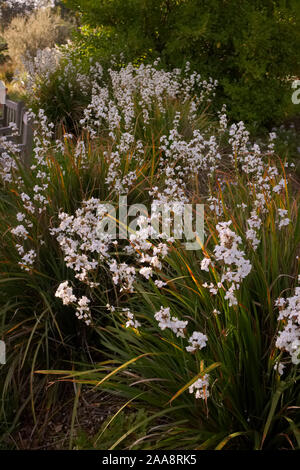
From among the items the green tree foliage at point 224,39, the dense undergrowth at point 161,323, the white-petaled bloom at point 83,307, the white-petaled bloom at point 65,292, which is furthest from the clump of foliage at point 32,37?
the white-petaled bloom at point 65,292

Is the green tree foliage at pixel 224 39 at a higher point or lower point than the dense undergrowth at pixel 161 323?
higher

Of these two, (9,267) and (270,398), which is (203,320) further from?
(9,267)

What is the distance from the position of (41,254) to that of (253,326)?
166cm

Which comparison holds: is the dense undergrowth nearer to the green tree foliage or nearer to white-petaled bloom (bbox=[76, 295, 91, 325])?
white-petaled bloom (bbox=[76, 295, 91, 325])

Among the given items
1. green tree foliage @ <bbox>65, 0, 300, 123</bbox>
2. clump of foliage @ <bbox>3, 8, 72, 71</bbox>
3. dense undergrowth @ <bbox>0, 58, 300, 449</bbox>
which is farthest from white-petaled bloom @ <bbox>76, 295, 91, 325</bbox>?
clump of foliage @ <bbox>3, 8, 72, 71</bbox>

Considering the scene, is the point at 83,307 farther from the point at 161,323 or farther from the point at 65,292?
the point at 161,323

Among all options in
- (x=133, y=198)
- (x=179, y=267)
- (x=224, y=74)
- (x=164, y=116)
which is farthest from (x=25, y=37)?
(x=179, y=267)

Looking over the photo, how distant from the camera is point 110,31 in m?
9.20

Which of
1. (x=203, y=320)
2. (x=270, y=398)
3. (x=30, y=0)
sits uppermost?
(x=30, y=0)

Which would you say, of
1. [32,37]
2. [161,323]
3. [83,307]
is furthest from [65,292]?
[32,37]

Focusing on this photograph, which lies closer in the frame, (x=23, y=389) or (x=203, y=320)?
(x=203, y=320)

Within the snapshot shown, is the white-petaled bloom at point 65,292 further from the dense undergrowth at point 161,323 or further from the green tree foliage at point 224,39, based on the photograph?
the green tree foliage at point 224,39

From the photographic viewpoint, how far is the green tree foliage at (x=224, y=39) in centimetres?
813

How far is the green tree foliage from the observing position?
8133 millimetres
